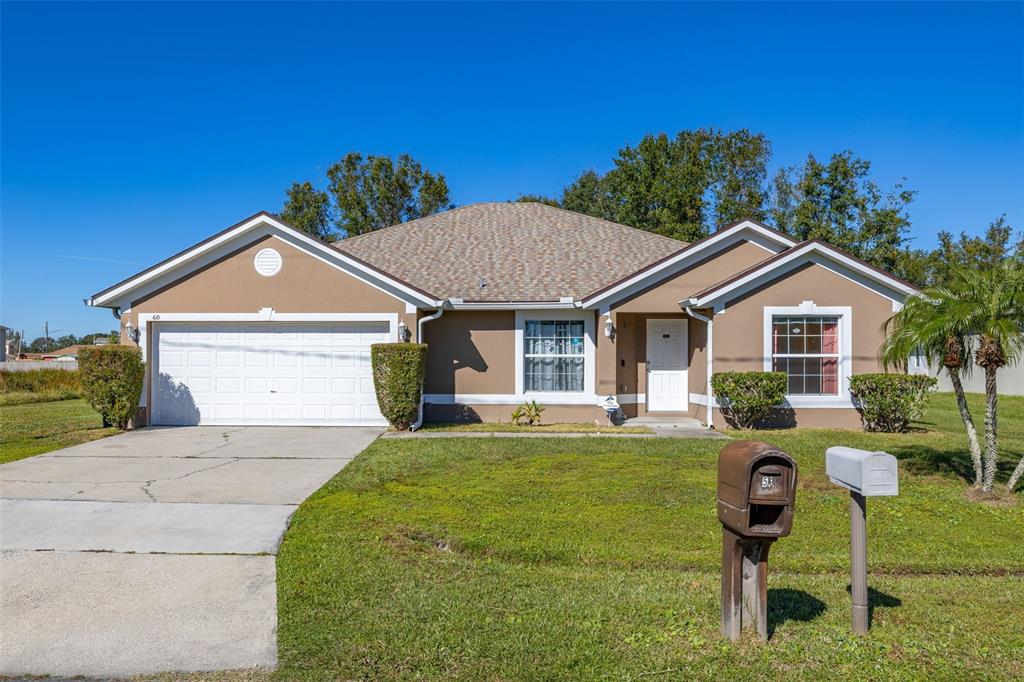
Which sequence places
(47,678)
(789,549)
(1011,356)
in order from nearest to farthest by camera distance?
1. (47,678)
2. (789,549)
3. (1011,356)

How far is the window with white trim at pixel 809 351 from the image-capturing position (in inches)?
575

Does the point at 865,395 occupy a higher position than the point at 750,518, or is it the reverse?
the point at 865,395

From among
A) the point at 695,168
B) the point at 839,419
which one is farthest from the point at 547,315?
the point at 695,168

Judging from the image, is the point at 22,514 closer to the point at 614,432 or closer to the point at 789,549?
the point at 789,549

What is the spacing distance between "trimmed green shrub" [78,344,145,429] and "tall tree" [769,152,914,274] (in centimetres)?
2832

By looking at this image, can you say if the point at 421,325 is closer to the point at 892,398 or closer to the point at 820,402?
the point at 820,402

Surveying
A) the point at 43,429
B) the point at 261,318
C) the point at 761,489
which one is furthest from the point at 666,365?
the point at 43,429

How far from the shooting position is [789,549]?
6.42 metres

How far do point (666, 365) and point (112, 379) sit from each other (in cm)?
1174

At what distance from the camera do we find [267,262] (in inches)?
580

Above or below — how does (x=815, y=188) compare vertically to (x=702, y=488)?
above

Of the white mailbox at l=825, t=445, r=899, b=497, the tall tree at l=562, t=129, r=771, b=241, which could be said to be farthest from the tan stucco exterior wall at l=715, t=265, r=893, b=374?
the tall tree at l=562, t=129, r=771, b=241

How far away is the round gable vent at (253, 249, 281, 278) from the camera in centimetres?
1474

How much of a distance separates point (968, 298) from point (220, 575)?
890 centimetres
